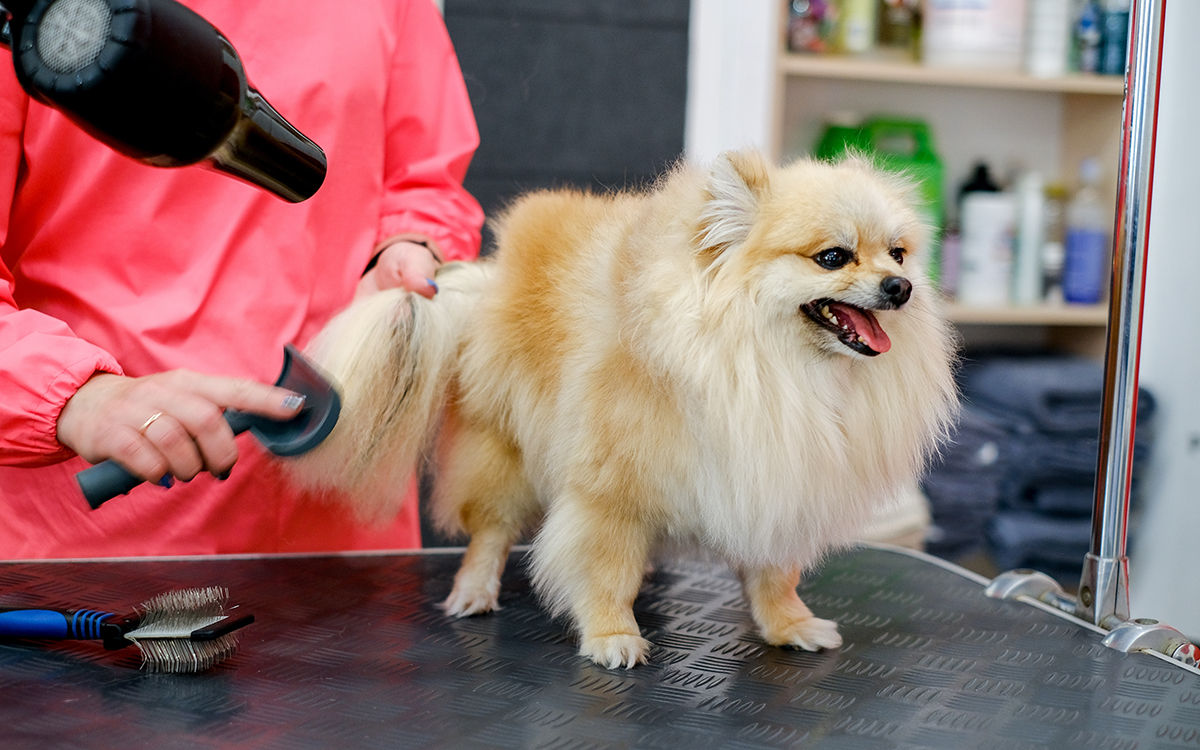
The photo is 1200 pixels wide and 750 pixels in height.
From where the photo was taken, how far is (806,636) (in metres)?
1.02

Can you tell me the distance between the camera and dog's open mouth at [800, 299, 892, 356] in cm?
94

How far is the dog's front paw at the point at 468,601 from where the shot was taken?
110cm

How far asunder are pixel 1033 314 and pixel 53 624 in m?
2.11

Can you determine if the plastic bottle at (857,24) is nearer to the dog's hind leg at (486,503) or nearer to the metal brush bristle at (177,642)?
the dog's hind leg at (486,503)

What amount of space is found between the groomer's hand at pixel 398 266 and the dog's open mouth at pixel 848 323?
476 millimetres

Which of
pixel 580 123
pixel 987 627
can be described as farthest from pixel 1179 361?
pixel 580 123

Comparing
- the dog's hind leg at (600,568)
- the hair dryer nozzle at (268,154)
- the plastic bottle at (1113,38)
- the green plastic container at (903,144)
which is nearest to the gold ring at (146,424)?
the hair dryer nozzle at (268,154)

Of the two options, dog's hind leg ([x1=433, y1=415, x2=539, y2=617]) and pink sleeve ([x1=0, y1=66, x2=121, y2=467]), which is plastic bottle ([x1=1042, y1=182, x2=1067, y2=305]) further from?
pink sleeve ([x1=0, y1=66, x2=121, y2=467])

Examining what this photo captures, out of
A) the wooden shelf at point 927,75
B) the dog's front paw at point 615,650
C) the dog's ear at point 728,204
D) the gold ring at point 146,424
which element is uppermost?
the wooden shelf at point 927,75

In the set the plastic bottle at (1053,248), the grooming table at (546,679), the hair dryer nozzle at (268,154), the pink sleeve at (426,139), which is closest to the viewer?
the hair dryer nozzle at (268,154)

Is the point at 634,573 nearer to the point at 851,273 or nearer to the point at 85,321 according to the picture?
the point at 851,273

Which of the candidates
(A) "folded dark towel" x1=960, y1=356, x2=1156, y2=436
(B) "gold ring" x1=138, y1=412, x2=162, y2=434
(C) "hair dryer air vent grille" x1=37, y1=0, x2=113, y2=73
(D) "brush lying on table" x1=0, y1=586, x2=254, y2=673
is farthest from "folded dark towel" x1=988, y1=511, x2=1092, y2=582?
(C) "hair dryer air vent grille" x1=37, y1=0, x2=113, y2=73

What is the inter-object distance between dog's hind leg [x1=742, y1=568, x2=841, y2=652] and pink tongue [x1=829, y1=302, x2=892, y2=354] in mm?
269

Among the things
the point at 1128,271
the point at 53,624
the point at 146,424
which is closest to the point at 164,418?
the point at 146,424
